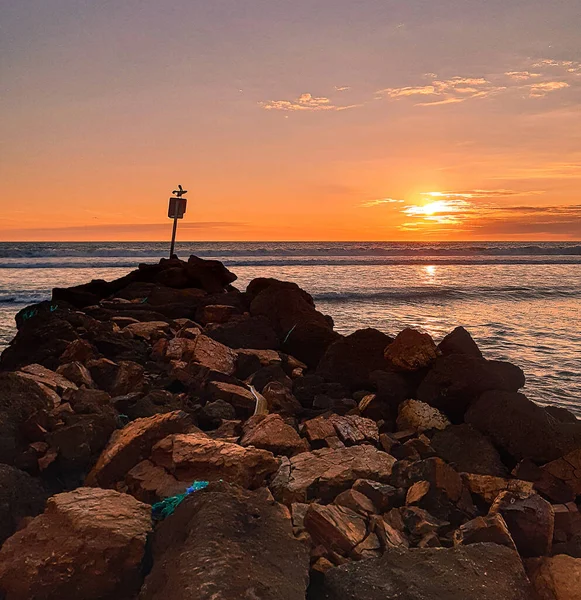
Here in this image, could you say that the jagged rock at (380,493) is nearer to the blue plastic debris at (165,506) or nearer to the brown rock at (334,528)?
the brown rock at (334,528)

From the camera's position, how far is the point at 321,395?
5.90 m

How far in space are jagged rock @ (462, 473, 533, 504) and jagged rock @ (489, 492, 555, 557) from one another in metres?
0.39

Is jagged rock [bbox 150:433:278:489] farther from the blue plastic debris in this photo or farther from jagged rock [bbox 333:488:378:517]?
jagged rock [bbox 333:488:378:517]

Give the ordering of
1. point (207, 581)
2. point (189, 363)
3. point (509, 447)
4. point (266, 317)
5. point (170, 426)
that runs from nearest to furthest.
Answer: point (207, 581) < point (170, 426) < point (509, 447) < point (189, 363) < point (266, 317)

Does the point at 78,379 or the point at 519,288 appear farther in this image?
the point at 519,288

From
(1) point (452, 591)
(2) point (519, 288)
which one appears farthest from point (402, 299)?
(1) point (452, 591)

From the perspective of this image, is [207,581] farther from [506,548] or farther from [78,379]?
[78,379]

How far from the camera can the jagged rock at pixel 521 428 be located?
14.8 ft

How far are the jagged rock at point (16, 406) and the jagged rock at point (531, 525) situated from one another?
3564mm

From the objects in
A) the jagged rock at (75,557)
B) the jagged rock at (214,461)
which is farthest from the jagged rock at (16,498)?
the jagged rock at (214,461)

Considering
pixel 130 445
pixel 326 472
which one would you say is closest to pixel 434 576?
pixel 326 472

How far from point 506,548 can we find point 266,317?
5760 millimetres

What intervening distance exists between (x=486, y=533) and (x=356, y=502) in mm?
828

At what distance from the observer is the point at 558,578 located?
303cm
